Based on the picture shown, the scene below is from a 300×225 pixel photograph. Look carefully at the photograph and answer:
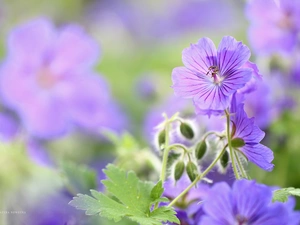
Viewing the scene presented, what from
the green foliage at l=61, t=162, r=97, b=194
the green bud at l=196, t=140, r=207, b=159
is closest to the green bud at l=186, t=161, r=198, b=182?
the green bud at l=196, t=140, r=207, b=159

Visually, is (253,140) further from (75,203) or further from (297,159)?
(297,159)

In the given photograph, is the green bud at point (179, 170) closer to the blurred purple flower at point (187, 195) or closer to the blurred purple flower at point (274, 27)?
the blurred purple flower at point (187, 195)

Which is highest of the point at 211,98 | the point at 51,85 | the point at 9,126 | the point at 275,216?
the point at 51,85

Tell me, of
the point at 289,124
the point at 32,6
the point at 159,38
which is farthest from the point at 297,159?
the point at 159,38

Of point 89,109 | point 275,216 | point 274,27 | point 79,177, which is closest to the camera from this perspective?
point 275,216

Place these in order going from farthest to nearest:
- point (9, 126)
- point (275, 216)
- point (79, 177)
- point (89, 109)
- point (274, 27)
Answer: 1. point (89, 109)
2. point (9, 126)
3. point (274, 27)
4. point (79, 177)
5. point (275, 216)

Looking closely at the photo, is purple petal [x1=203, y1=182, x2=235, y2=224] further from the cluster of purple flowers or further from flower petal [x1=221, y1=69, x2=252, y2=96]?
the cluster of purple flowers

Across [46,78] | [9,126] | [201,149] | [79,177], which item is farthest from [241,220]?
[46,78]

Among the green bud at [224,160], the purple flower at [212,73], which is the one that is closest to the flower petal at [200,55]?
the purple flower at [212,73]

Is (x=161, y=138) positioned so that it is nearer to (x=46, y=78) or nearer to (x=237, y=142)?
(x=237, y=142)
